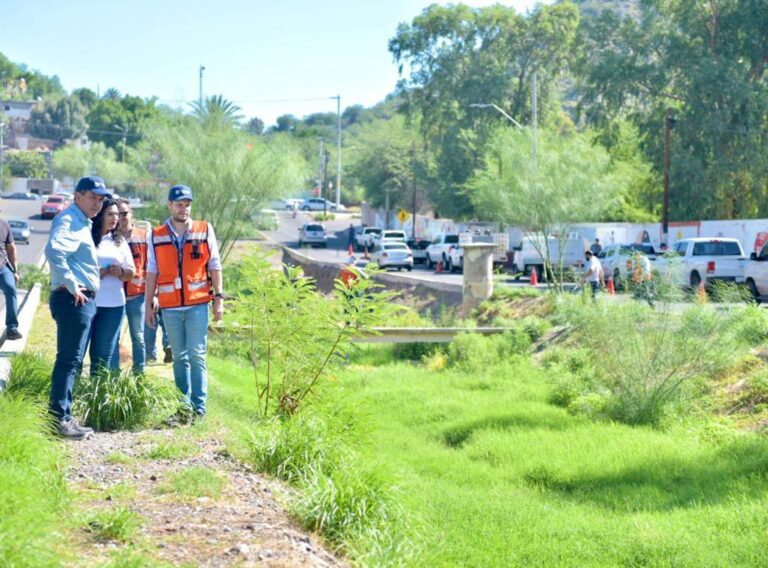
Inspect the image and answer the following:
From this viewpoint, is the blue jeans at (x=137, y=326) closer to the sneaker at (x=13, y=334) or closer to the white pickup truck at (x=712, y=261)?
the sneaker at (x=13, y=334)

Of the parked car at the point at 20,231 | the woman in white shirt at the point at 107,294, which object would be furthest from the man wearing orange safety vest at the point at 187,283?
the parked car at the point at 20,231

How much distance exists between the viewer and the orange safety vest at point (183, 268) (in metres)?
9.11

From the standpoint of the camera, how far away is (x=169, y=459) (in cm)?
775

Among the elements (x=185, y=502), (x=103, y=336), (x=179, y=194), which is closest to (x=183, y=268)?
(x=179, y=194)

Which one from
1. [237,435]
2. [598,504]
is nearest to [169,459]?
[237,435]

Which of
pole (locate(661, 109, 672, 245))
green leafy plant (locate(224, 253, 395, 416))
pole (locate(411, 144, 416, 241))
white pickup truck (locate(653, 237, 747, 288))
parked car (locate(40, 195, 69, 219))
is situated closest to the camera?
green leafy plant (locate(224, 253, 395, 416))

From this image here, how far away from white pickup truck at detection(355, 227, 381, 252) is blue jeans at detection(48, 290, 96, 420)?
5961 cm

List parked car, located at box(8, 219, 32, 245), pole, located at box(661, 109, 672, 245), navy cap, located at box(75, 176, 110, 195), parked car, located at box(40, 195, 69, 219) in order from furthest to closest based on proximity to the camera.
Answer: parked car, located at box(40, 195, 69, 219) < parked car, located at box(8, 219, 32, 245) < pole, located at box(661, 109, 672, 245) < navy cap, located at box(75, 176, 110, 195)

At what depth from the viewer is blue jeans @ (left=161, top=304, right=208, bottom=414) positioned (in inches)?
362

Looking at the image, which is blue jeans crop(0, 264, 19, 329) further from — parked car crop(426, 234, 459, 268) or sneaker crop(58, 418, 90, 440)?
parked car crop(426, 234, 459, 268)

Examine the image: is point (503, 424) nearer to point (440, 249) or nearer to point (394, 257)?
point (394, 257)

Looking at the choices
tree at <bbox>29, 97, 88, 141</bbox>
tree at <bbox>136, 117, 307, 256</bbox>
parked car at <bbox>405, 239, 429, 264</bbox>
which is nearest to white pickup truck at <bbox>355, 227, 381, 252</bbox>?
parked car at <bbox>405, 239, 429, 264</bbox>

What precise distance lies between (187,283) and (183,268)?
0.14 metres

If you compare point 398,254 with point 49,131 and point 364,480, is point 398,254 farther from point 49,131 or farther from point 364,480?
point 49,131
